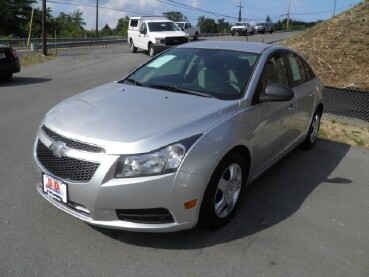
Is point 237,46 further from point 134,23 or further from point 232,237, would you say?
point 134,23

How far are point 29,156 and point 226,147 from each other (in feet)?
10.4

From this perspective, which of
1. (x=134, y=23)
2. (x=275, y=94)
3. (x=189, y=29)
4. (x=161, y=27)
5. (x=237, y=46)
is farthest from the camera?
(x=189, y=29)

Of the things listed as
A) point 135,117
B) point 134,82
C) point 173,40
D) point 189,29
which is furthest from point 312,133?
point 189,29

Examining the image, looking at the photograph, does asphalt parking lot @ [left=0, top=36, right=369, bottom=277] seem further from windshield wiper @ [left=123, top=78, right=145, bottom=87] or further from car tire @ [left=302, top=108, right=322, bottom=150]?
windshield wiper @ [left=123, top=78, right=145, bottom=87]

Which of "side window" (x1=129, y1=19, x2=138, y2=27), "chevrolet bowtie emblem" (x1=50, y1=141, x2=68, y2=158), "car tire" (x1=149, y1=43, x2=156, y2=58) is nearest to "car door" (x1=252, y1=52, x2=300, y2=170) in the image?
"chevrolet bowtie emblem" (x1=50, y1=141, x2=68, y2=158)

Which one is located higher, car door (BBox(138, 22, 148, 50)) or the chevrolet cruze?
car door (BBox(138, 22, 148, 50))

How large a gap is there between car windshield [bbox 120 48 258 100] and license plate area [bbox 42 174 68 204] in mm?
1499

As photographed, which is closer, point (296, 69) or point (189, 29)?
point (296, 69)

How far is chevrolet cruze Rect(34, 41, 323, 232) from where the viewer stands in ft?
9.81

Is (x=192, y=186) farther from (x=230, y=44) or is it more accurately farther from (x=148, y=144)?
(x=230, y=44)

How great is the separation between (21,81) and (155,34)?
905cm

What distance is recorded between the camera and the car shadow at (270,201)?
3.43 metres

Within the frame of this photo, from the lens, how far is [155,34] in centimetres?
2014

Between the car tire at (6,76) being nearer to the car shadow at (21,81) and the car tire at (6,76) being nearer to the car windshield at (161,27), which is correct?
the car shadow at (21,81)
